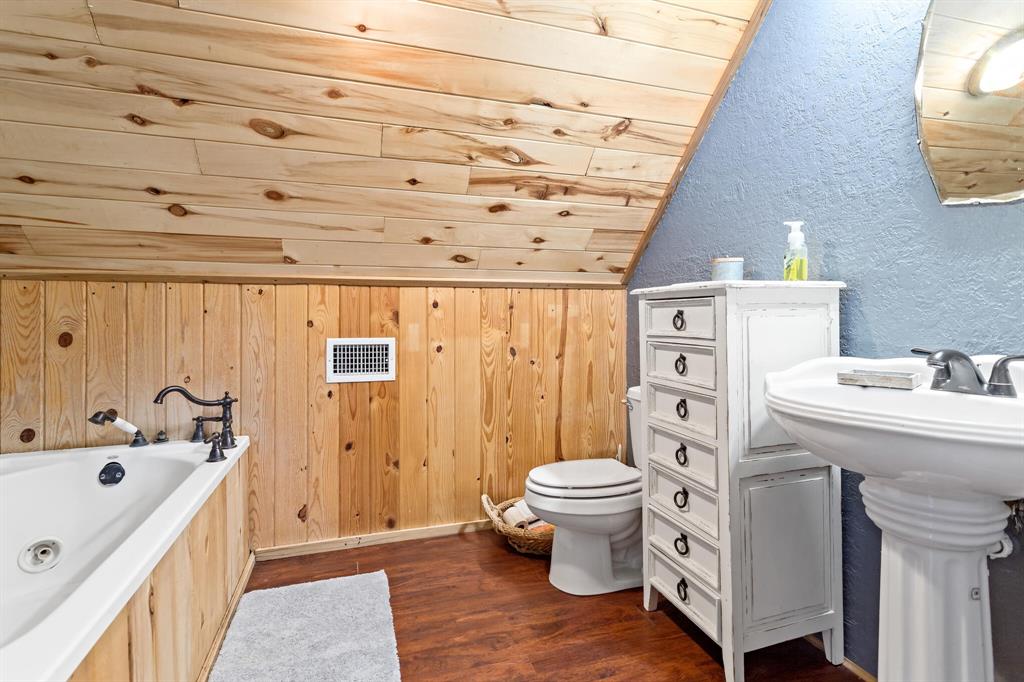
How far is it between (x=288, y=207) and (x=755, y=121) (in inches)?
65.5

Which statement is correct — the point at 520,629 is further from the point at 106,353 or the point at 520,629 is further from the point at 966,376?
the point at 106,353

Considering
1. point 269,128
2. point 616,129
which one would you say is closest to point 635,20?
point 616,129

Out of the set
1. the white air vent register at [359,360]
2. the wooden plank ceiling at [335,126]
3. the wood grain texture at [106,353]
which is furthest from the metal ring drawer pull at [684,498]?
the wood grain texture at [106,353]

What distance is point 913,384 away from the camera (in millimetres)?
1071

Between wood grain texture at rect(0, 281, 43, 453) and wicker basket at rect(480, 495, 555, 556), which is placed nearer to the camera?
wood grain texture at rect(0, 281, 43, 453)

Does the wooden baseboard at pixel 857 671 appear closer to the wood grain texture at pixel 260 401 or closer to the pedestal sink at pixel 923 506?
the pedestal sink at pixel 923 506

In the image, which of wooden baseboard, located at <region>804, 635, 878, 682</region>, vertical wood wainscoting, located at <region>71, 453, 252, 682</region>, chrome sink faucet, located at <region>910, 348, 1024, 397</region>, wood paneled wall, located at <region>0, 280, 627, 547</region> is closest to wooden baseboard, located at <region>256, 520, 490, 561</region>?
wood paneled wall, located at <region>0, 280, 627, 547</region>

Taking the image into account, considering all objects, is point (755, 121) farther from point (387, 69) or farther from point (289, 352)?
point (289, 352)

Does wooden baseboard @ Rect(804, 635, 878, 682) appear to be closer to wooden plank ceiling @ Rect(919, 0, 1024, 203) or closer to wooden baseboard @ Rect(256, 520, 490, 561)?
wooden plank ceiling @ Rect(919, 0, 1024, 203)

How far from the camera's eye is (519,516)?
2.33 meters

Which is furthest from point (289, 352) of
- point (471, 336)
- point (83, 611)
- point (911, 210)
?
point (911, 210)

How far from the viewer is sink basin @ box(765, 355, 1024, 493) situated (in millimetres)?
754

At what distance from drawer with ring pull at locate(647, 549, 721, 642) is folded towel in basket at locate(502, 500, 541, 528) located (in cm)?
62

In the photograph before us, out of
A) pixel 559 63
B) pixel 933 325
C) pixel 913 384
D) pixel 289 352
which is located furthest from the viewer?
pixel 289 352
